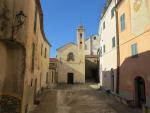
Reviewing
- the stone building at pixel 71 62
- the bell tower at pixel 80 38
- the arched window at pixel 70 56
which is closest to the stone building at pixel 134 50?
the stone building at pixel 71 62

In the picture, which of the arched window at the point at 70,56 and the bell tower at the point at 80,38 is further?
the bell tower at the point at 80,38

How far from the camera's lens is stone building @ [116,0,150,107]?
41.0 feet

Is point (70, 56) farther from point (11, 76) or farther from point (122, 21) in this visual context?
point (11, 76)

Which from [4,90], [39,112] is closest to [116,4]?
[39,112]

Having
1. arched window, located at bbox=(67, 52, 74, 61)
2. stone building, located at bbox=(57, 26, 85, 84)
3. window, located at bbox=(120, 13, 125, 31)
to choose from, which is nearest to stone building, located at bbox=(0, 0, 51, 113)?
window, located at bbox=(120, 13, 125, 31)

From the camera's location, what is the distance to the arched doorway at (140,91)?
43.7 feet

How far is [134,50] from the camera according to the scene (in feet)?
47.1

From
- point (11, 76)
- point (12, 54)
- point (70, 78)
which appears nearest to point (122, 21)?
point (12, 54)

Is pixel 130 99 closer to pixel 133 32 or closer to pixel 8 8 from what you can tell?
pixel 133 32

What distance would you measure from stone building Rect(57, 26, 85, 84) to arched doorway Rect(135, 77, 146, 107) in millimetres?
23341

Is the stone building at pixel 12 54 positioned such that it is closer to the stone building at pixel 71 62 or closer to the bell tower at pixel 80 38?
the stone building at pixel 71 62

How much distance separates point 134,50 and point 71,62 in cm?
2412

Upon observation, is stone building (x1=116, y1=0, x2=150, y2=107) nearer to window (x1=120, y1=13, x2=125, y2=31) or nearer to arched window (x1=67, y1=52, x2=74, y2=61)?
window (x1=120, y1=13, x2=125, y2=31)

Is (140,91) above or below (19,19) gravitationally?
below
